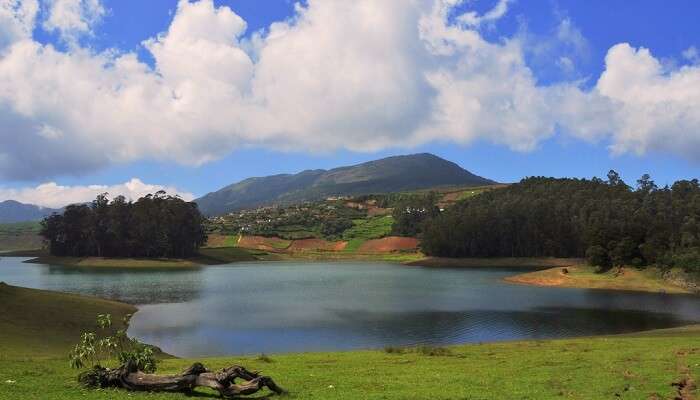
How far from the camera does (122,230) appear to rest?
161000mm

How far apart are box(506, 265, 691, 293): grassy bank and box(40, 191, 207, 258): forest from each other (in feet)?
335

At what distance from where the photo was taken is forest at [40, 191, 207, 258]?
6304 inches

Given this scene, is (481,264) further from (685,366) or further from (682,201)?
(685,366)

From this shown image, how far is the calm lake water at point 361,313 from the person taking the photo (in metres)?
42.8

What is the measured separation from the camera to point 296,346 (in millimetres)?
39781

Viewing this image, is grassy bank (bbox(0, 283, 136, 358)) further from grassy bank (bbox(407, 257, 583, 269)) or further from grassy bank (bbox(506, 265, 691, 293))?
grassy bank (bbox(407, 257, 583, 269))

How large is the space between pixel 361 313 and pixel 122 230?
404 ft

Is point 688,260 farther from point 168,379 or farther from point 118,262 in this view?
point 118,262

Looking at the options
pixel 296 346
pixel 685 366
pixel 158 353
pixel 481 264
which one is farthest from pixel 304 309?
Result: pixel 481 264

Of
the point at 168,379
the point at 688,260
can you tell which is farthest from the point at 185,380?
the point at 688,260

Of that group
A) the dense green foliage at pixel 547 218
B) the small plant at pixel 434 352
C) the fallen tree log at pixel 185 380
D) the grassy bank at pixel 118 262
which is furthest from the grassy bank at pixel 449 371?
the grassy bank at pixel 118 262

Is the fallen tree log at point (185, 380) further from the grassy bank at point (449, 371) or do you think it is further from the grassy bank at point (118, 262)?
the grassy bank at point (118, 262)

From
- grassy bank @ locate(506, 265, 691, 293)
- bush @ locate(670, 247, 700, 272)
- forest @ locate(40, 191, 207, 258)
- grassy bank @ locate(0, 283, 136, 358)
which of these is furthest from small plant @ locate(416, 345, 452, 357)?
forest @ locate(40, 191, 207, 258)

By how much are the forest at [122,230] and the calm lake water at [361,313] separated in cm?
6876
